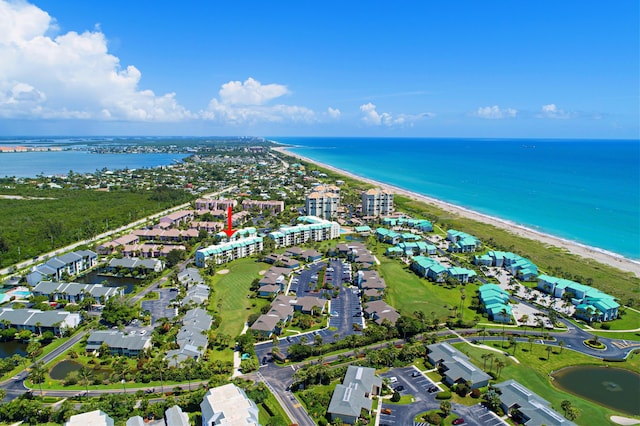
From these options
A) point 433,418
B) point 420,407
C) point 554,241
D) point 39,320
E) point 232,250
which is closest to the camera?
point 433,418

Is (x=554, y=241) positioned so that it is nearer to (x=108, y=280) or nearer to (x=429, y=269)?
(x=429, y=269)

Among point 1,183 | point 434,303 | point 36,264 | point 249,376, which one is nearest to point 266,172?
point 1,183

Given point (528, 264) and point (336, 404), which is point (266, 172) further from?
point (336, 404)

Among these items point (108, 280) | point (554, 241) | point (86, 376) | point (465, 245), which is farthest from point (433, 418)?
point (554, 241)

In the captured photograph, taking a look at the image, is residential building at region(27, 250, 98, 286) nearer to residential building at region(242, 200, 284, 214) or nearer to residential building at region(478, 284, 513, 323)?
residential building at region(242, 200, 284, 214)

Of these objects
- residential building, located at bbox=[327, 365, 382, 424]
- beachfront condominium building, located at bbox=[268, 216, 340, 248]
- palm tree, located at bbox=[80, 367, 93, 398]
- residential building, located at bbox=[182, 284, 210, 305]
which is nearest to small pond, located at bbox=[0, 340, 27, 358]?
palm tree, located at bbox=[80, 367, 93, 398]

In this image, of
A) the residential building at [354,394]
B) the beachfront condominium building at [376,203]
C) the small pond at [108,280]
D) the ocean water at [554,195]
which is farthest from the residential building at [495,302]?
the beachfront condominium building at [376,203]
